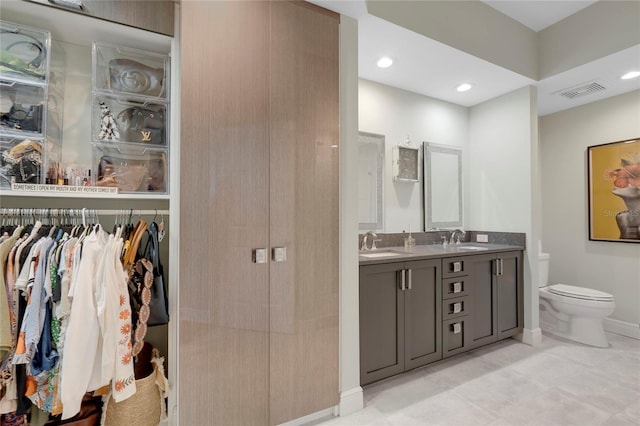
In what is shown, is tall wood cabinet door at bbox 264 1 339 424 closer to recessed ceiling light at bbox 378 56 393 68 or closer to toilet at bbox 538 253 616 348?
recessed ceiling light at bbox 378 56 393 68

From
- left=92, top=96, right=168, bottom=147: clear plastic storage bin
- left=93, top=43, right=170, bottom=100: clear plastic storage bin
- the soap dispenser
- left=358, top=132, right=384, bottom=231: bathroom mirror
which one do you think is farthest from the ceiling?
the soap dispenser

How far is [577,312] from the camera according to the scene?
111 inches

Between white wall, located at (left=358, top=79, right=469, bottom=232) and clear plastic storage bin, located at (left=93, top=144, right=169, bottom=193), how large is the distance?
5.79 ft

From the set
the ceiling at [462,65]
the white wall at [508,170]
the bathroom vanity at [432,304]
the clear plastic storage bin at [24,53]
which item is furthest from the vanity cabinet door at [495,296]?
the clear plastic storage bin at [24,53]

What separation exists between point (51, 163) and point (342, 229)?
5.21ft

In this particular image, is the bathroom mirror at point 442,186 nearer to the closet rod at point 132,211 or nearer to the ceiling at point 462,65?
Answer: the ceiling at point 462,65

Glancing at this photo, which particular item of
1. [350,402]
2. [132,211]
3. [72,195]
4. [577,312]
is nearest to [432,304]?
[350,402]

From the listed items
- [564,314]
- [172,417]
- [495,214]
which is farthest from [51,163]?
[564,314]

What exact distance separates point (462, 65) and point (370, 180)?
124 centimetres

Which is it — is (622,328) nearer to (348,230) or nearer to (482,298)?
(482,298)

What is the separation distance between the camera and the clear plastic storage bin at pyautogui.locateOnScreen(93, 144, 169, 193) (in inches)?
62.6

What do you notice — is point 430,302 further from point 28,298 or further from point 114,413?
point 28,298

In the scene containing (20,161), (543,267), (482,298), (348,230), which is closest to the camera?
(20,161)

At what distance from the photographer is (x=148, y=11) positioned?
147 centimetres
